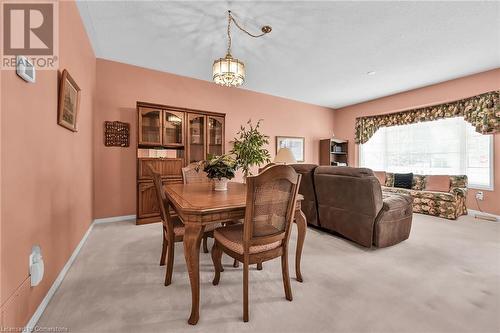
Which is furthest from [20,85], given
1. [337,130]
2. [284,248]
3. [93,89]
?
[337,130]

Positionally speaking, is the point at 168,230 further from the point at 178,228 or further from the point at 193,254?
the point at 193,254

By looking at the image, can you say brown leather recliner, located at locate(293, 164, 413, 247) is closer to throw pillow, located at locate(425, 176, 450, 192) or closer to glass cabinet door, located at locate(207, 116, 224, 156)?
glass cabinet door, located at locate(207, 116, 224, 156)

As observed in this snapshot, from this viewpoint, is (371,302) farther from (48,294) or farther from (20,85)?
(20,85)

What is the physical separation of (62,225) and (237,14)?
107 inches

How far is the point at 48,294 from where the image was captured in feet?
4.93

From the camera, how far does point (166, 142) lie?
11.8ft

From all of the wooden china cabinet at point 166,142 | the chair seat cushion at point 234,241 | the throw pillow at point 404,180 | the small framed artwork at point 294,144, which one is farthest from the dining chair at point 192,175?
the throw pillow at point 404,180

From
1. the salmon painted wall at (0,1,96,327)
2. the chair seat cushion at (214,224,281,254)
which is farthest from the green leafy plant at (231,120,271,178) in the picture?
the salmon painted wall at (0,1,96,327)

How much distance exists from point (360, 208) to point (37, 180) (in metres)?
2.95

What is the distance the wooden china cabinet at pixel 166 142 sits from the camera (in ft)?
11.0

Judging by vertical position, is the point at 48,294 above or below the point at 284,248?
below

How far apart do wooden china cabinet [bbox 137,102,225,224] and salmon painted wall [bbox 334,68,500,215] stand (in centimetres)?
403

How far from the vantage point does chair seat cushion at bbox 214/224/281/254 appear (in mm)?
1424

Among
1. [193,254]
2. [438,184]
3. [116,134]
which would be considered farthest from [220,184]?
[438,184]
